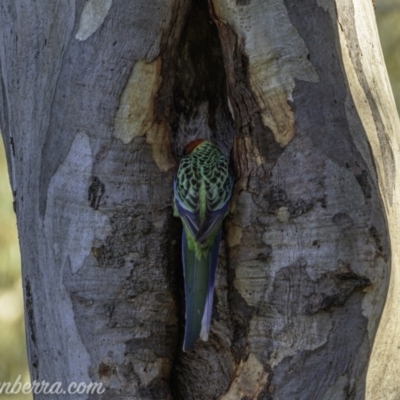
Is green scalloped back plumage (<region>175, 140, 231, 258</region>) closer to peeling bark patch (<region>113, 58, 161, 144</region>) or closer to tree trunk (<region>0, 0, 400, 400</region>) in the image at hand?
tree trunk (<region>0, 0, 400, 400</region>)

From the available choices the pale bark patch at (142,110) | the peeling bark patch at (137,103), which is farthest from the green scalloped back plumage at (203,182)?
the peeling bark patch at (137,103)

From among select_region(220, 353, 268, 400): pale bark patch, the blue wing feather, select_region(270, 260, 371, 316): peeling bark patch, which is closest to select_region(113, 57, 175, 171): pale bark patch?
the blue wing feather

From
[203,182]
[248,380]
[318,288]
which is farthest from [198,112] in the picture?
[248,380]

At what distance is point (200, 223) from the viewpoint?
10.00 ft

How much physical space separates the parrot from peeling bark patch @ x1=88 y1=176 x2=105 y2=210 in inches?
10.5

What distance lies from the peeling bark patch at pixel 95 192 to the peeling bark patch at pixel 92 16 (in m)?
0.49

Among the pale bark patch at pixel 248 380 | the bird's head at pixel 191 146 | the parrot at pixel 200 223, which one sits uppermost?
the bird's head at pixel 191 146

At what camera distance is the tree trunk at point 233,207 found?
2918 mm

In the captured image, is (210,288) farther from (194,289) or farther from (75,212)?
(75,212)

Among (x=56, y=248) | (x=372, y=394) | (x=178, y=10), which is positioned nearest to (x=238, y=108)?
(x=178, y=10)

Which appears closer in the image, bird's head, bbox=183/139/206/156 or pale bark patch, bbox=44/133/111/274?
pale bark patch, bbox=44/133/111/274

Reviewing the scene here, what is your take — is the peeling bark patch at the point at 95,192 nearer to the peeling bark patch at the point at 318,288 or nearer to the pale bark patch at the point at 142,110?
the pale bark patch at the point at 142,110

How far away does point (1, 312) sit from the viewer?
5820mm

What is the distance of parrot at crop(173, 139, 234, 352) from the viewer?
3.01 metres
